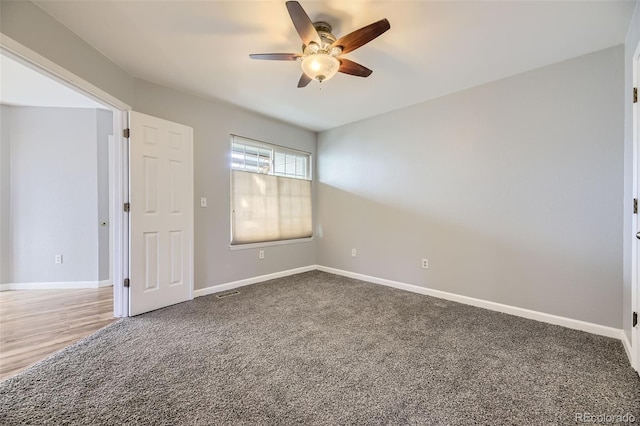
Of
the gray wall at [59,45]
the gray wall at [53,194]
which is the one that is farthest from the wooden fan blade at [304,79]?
the gray wall at [53,194]

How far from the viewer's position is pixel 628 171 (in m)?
1.92

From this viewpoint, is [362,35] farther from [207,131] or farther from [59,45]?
[207,131]

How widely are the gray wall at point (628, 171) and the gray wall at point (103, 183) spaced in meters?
5.74

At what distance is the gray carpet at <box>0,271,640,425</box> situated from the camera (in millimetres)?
1338

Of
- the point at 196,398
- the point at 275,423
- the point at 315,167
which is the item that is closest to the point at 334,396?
the point at 275,423

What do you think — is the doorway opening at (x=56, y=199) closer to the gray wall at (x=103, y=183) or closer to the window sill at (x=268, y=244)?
the gray wall at (x=103, y=183)

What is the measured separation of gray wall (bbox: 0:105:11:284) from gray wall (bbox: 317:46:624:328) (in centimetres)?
498

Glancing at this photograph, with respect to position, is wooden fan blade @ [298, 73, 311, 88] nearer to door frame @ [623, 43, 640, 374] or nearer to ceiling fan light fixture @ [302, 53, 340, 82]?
ceiling fan light fixture @ [302, 53, 340, 82]

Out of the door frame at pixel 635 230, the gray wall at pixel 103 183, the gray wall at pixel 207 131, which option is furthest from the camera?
the gray wall at pixel 103 183

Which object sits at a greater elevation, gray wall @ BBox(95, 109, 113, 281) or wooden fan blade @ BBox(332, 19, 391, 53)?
wooden fan blade @ BBox(332, 19, 391, 53)

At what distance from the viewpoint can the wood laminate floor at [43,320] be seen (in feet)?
6.25

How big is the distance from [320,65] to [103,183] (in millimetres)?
3780

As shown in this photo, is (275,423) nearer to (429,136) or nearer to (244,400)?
(244,400)

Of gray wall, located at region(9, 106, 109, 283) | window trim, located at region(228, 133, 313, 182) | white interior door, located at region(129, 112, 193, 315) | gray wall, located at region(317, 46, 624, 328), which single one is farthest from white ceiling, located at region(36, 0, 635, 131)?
gray wall, located at region(9, 106, 109, 283)
